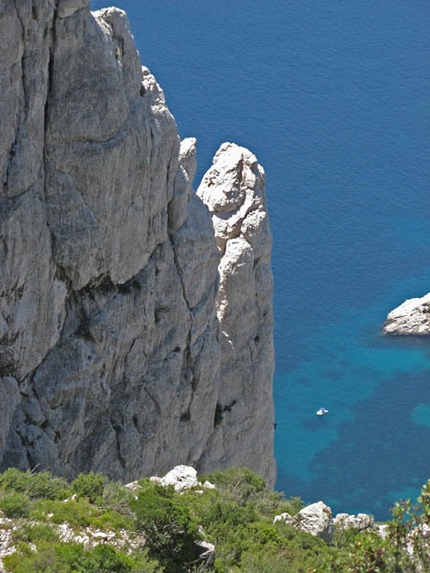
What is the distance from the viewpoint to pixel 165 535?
2912 centimetres

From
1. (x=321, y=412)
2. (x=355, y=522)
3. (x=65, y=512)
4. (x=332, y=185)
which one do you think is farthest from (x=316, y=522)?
(x=332, y=185)

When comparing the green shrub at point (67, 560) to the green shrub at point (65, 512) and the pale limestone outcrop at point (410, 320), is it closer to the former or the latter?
the green shrub at point (65, 512)

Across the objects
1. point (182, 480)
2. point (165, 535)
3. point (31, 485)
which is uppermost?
point (182, 480)

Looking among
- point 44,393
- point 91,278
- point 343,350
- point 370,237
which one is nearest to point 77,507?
point 44,393

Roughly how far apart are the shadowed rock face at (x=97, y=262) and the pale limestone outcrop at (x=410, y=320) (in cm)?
2977

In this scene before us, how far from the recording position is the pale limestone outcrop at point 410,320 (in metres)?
76.1

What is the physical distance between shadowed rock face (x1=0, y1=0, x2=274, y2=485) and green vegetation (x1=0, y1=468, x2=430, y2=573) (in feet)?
15.3

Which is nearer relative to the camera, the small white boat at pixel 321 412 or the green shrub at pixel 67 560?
the green shrub at pixel 67 560

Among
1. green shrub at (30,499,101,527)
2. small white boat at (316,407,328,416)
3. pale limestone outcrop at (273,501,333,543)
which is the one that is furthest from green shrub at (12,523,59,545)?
small white boat at (316,407,328,416)

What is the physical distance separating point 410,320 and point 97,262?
41096mm

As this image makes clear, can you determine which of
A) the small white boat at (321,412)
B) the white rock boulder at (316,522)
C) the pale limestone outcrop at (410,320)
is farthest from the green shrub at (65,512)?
the pale limestone outcrop at (410,320)

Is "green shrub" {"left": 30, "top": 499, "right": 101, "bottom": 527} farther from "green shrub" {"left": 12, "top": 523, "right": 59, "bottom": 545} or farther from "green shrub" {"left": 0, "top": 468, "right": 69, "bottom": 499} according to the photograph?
"green shrub" {"left": 0, "top": 468, "right": 69, "bottom": 499}

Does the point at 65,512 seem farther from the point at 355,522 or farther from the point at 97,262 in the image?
the point at 355,522

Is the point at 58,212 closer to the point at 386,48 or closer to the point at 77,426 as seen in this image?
the point at 77,426
